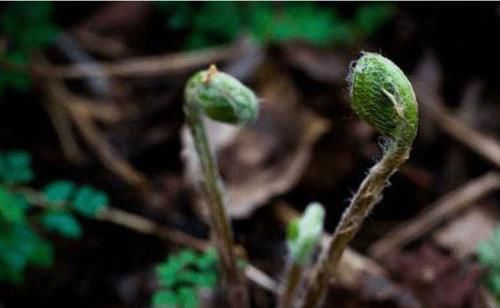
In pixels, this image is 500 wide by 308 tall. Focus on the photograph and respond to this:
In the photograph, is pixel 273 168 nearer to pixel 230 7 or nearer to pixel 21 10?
pixel 230 7

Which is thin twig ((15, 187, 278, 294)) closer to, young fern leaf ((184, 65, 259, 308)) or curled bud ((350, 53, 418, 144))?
young fern leaf ((184, 65, 259, 308))

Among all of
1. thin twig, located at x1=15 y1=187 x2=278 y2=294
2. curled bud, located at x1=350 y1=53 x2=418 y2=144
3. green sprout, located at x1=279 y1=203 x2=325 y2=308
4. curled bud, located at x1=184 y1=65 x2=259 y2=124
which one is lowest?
thin twig, located at x1=15 y1=187 x2=278 y2=294

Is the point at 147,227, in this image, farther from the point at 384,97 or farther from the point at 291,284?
the point at 384,97

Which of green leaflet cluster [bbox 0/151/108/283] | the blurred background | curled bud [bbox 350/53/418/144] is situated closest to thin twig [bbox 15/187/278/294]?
the blurred background

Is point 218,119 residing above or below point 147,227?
above

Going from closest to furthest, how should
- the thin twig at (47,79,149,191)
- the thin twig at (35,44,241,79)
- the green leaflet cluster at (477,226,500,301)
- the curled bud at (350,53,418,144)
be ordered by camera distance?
1. the curled bud at (350,53,418,144)
2. the green leaflet cluster at (477,226,500,301)
3. the thin twig at (47,79,149,191)
4. the thin twig at (35,44,241,79)

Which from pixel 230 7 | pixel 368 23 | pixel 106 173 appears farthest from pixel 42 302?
pixel 368 23

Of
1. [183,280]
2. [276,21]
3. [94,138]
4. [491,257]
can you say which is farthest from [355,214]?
[94,138]
